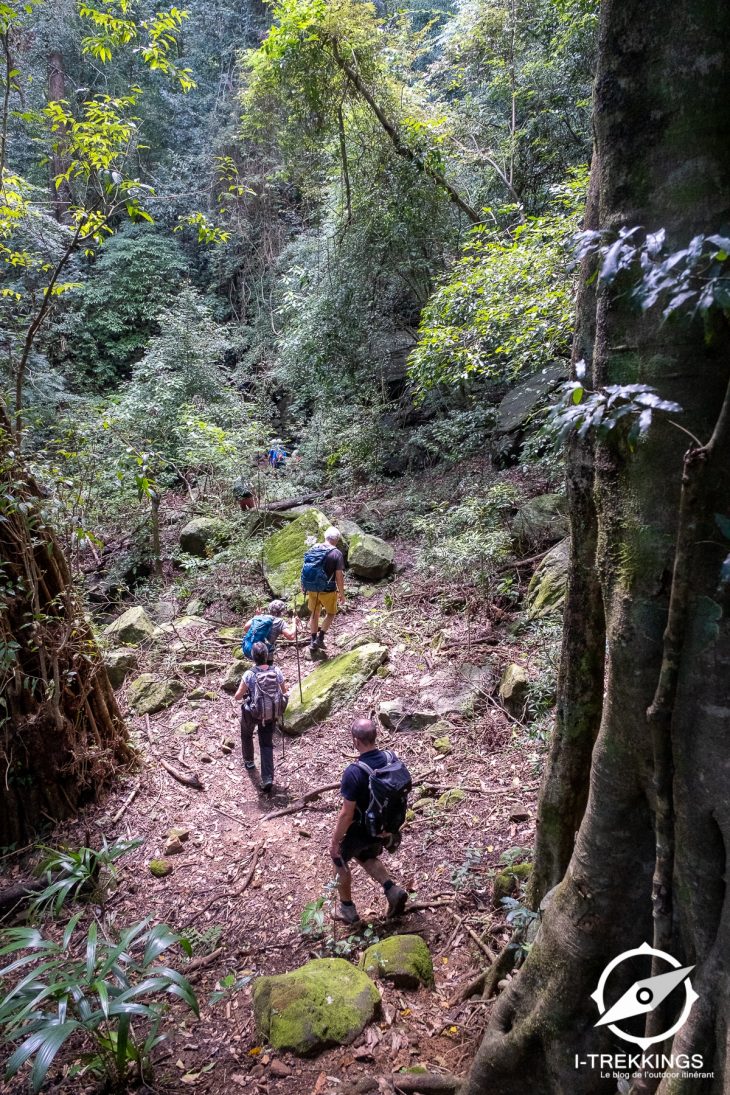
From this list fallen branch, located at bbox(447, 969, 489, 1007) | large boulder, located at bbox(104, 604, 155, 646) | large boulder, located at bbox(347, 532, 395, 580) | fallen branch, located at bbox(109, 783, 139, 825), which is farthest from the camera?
large boulder, located at bbox(347, 532, 395, 580)

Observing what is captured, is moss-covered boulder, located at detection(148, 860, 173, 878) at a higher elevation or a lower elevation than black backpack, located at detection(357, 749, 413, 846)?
Answer: lower

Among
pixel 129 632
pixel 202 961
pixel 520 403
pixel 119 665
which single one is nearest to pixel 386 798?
pixel 202 961

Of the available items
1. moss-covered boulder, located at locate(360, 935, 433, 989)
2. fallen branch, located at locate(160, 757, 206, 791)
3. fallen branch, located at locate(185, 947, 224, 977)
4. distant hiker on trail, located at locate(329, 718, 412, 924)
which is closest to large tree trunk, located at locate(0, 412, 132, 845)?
fallen branch, located at locate(160, 757, 206, 791)

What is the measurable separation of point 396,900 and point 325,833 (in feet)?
4.64

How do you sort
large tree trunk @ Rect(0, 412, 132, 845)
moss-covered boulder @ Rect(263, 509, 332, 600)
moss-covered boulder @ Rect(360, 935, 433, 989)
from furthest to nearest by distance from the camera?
moss-covered boulder @ Rect(263, 509, 332, 600)
large tree trunk @ Rect(0, 412, 132, 845)
moss-covered boulder @ Rect(360, 935, 433, 989)

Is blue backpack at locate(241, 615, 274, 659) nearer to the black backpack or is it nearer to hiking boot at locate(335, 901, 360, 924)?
the black backpack

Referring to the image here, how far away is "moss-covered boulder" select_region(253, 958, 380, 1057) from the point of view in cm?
297

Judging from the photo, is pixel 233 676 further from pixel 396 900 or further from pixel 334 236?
pixel 334 236

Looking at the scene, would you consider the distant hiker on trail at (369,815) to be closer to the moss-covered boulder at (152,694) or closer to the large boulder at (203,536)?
the moss-covered boulder at (152,694)

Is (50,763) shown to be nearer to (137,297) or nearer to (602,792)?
(602,792)

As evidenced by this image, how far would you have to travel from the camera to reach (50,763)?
520cm

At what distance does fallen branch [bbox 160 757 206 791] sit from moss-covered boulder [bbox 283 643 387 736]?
3.68 feet

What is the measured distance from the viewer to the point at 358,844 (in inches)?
154

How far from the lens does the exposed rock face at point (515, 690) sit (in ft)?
17.8
